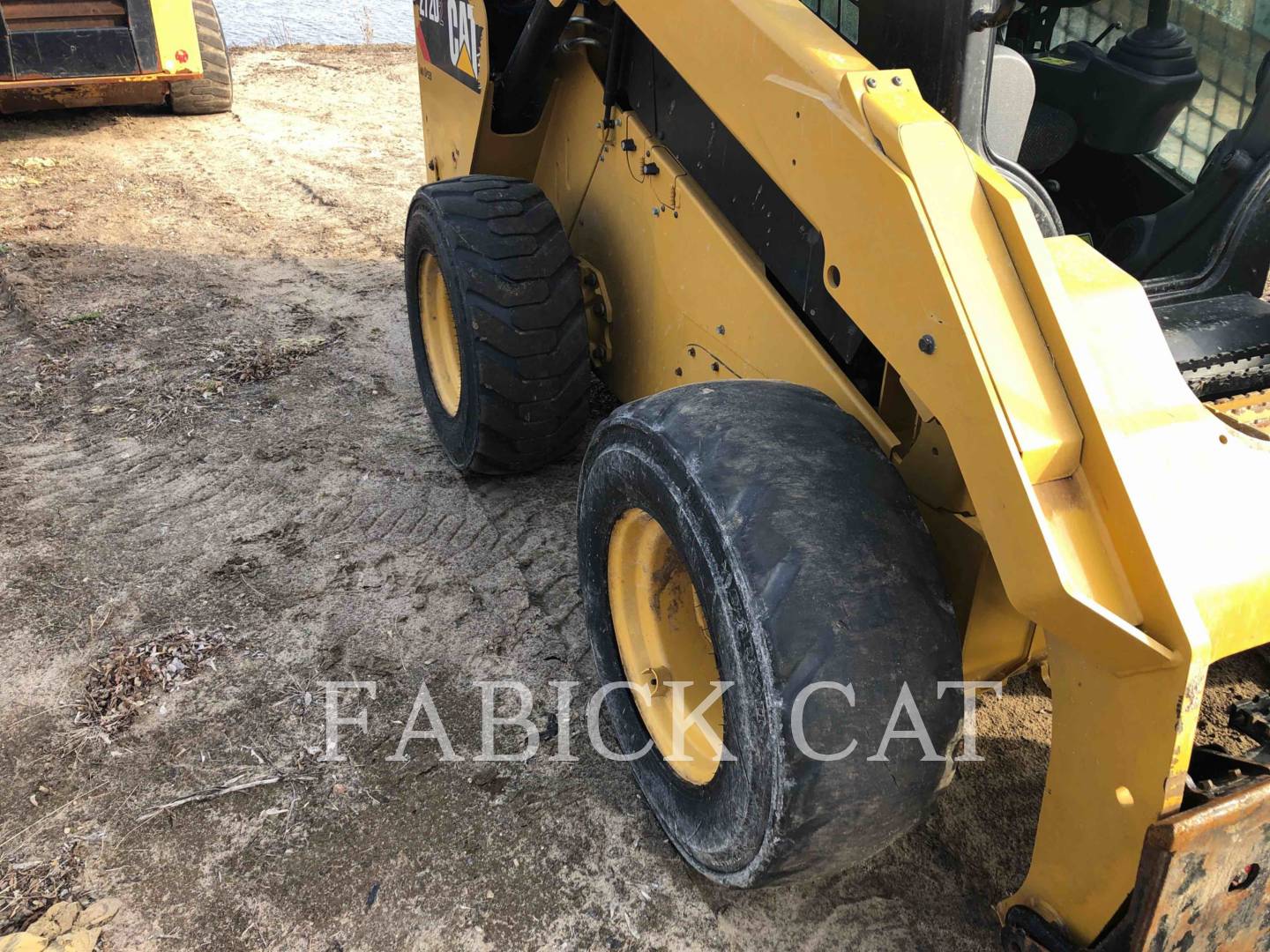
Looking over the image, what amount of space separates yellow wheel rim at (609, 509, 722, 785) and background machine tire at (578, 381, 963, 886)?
324 millimetres

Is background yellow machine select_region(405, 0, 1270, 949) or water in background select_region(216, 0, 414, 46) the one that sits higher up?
background yellow machine select_region(405, 0, 1270, 949)

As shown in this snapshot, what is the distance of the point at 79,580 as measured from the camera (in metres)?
3.14

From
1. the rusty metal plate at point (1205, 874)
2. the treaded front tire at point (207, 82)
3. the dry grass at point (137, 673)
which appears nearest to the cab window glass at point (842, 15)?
the rusty metal plate at point (1205, 874)

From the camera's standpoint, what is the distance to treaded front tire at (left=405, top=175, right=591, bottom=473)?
3.00 meters

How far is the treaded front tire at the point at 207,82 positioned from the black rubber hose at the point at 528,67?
5.54 metres

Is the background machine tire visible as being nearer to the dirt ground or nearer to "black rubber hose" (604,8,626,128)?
the dirt ground

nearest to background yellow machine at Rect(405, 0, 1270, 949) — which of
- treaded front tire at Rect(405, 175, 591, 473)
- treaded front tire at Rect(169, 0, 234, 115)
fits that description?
treaded front tire at Rect(405, 175, 591, 473)

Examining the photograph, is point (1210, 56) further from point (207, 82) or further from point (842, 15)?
point (207, 82)

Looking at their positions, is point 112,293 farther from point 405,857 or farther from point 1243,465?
point 1243,465

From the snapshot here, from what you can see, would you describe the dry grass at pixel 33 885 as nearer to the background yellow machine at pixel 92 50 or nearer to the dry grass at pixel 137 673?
the dry grass at pixel 137 673

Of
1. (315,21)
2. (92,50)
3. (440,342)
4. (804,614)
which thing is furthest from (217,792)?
(315,21)

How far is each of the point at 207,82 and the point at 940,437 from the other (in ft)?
25.5

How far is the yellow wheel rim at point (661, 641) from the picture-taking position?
224 cm

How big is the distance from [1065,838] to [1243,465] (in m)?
0.60
